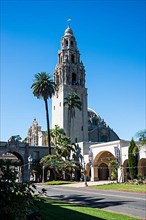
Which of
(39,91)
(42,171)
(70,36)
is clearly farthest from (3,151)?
(70,36)

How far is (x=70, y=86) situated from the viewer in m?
75.6

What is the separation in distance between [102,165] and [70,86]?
899 inches

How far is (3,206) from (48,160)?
5373 cm

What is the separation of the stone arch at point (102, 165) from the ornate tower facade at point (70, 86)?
13081 mm

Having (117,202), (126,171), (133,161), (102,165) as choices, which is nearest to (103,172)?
(102,165)

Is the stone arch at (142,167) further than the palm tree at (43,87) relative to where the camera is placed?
No

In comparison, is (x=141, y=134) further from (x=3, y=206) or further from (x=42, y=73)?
Answer: (x=3, y=206)

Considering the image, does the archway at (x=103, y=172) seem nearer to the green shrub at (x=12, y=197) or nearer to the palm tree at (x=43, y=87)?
the palm tree at (x=43, y=87)

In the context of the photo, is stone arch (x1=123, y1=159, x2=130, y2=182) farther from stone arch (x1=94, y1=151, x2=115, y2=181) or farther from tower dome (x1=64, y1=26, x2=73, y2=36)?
tower dome (x1=64, y1=26, x2=73, y2=36)

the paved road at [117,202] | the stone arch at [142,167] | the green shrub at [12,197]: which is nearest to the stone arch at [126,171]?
the stone arch at [142,167]

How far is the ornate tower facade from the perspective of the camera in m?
74.2

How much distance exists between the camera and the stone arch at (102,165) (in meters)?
59.6

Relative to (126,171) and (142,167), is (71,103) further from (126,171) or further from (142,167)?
(142,167)

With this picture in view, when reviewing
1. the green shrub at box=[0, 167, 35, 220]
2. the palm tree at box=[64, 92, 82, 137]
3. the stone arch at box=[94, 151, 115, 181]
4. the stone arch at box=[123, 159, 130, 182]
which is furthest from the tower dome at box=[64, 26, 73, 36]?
the green shrub at box=[0, 167, 35, 220]
